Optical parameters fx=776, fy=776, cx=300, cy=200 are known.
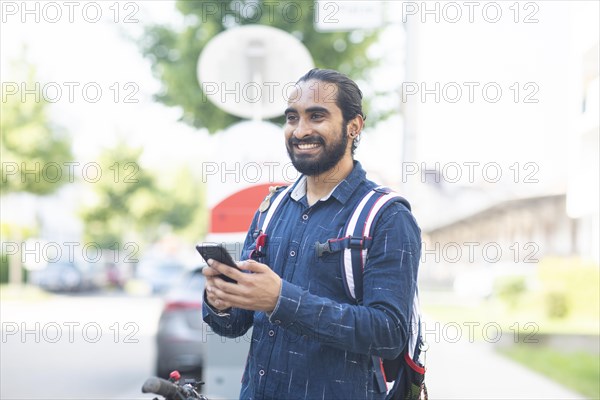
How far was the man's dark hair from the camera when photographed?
2223mm

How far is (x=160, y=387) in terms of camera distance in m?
1.88

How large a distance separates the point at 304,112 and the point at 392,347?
70cm

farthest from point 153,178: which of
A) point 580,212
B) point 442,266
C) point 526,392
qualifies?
point 580,212

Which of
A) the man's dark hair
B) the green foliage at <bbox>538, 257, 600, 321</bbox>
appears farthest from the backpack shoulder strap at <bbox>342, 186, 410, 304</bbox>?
the green foliage at <bbox>538, 257, 600, 321</bbox>

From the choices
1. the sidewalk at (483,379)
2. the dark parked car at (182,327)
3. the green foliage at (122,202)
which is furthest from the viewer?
the green foliage at (122,202)

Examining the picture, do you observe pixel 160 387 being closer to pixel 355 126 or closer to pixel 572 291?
pixel 355 126

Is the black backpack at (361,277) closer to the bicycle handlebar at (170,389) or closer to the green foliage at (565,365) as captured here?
the bicycle handlebar at (170,389)

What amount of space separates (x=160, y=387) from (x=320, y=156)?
771mm

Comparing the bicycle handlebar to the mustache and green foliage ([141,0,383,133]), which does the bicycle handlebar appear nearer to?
the mustache

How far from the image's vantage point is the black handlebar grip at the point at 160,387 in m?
1.84

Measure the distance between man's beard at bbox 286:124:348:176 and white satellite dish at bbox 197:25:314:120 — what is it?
3.21m

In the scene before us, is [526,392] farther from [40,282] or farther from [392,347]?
[40,282]

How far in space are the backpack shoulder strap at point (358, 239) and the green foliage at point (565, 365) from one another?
7.68 metres

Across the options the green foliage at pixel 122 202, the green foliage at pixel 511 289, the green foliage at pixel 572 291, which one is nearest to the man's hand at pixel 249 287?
the green foliage at pixel 572 291
